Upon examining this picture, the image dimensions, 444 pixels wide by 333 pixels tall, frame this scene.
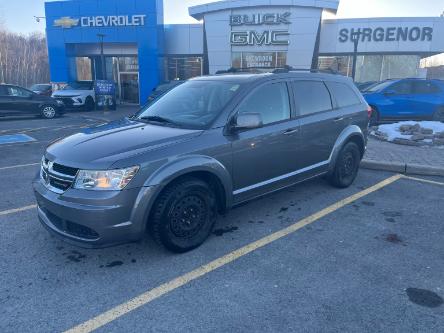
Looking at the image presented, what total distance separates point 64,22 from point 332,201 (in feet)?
74.4

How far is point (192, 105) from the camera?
14.2ft

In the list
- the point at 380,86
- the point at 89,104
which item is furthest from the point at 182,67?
the point at 380,86

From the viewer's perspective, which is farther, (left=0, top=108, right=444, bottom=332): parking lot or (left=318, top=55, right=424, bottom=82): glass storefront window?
(left=318, top=55, right=424, bottom=82): glass storefront window

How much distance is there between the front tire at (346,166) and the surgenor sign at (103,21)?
19117mm

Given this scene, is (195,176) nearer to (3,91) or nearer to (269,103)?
(269,103)

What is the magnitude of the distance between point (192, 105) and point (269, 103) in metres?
0.93

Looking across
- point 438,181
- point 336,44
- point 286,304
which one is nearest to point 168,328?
point 286,304

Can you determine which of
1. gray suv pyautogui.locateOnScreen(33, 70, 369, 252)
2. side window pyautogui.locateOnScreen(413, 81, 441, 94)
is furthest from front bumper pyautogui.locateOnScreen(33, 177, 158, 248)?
side window pyautogui.locateOnScreen(413, 81, 441, 94)

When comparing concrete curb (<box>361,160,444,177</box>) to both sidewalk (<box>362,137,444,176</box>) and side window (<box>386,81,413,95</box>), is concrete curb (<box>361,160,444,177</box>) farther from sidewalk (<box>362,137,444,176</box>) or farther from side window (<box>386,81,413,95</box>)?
side window (<box>386,81,413,95</box>)

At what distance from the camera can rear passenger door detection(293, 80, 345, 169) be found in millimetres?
4719

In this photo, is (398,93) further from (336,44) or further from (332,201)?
(336,44)

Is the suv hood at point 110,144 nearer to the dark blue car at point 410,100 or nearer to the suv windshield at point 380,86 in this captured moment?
the dark blue car at point 410,100

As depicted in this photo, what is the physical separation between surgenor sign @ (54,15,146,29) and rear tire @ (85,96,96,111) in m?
5.31

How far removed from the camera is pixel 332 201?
513 cm
